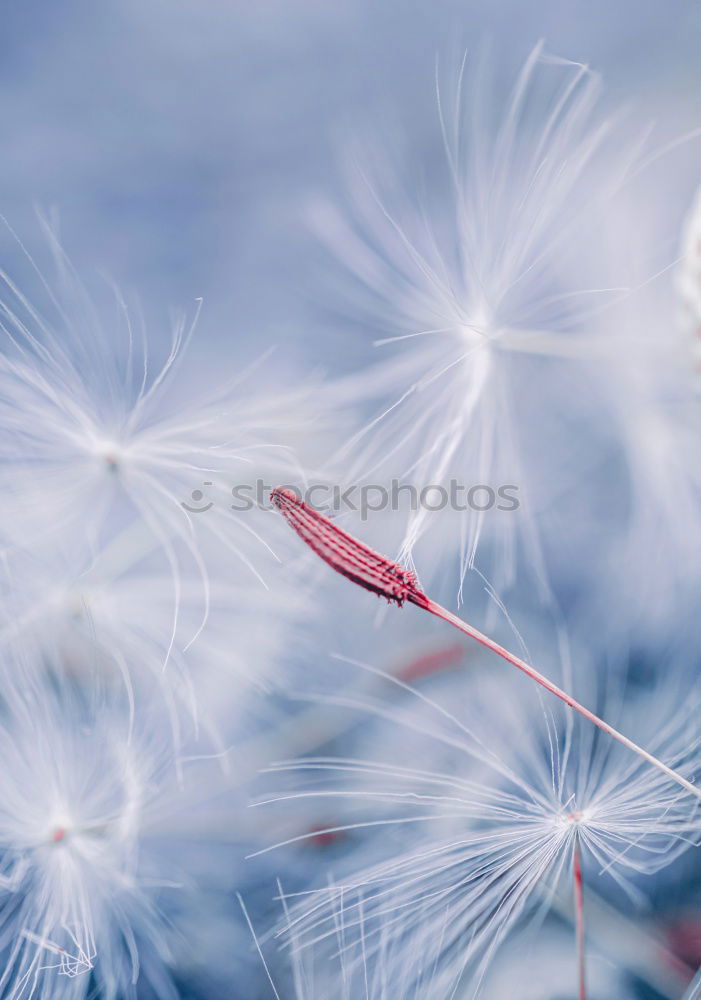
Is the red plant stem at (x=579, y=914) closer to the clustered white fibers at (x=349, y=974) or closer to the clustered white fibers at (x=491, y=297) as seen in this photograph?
the clustered white fibers at (x=349, y=974)

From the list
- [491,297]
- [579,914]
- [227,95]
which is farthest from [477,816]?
[227,95]

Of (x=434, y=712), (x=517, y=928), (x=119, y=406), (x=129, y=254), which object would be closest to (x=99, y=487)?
(x=119, y=406)

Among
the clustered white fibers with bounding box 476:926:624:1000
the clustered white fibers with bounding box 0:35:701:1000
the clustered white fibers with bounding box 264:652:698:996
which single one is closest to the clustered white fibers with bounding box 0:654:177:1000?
the clustered white fibers with bounding box 0:35:701:1000

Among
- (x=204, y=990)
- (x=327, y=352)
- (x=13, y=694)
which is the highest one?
(x=327, y=352)

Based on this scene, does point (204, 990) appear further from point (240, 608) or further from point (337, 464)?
point (337, 464)

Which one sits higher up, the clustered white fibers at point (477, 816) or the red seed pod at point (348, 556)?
the red seed pod at point (348, 556)

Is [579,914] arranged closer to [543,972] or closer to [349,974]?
[543,972]

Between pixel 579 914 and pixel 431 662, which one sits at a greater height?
pixel 431 662

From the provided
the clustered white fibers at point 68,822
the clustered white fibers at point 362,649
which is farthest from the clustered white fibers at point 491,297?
the clustered white fibers at point 68,822
